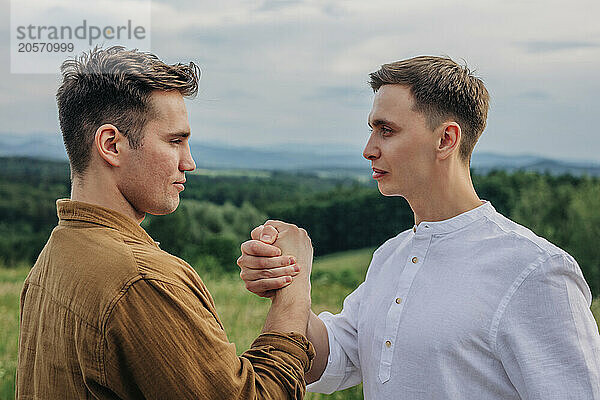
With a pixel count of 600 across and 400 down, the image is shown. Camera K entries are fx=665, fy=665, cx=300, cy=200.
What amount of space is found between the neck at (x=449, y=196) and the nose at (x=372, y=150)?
0.20 metres

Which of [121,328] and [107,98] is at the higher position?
[107,98]

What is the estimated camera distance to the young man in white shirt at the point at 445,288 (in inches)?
71.9

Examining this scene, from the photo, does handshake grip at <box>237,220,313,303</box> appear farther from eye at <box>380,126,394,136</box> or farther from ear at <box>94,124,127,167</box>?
ear at <box>94,124,127,167</box>

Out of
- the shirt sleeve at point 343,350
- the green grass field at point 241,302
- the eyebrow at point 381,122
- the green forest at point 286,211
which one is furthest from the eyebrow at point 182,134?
the green forest at point 286,211

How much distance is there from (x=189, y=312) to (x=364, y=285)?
100 centimetres

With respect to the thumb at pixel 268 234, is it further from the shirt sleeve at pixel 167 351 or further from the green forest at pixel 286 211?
the green forest at pixel 286 211

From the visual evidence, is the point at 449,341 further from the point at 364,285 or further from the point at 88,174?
the point at 88,174

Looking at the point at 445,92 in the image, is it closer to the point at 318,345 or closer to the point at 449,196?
the point at 449,196

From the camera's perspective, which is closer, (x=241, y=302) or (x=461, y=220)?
(x=461, y=220)

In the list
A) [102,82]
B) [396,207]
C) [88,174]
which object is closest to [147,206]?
[88,174]

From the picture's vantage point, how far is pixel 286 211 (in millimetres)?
9789

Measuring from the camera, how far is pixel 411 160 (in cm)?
220

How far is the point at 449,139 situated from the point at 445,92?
158 millimetres

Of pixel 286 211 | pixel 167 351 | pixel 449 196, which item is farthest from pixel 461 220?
pixel 286 211
